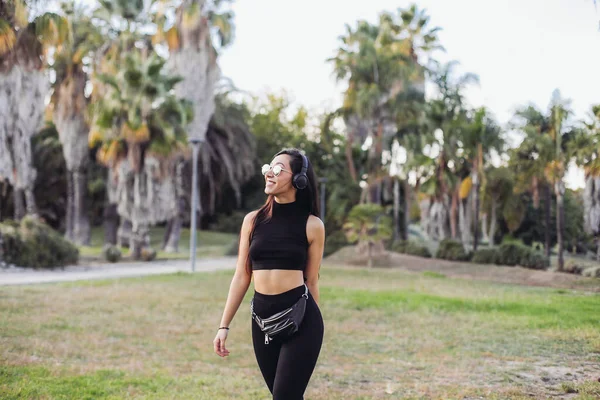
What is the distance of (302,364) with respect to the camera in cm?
348

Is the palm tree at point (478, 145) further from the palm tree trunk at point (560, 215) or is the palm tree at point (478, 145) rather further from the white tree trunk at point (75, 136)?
the white tree trunk at point (75, 136)

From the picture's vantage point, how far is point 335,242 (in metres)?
34.8

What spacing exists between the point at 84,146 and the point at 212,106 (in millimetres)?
7586

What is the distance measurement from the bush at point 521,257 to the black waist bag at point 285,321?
24.6 feet

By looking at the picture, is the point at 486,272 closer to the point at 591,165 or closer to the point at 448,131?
the point at 448,131

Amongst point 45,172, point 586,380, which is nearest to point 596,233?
point 586,380

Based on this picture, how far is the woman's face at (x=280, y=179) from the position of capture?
3.58m

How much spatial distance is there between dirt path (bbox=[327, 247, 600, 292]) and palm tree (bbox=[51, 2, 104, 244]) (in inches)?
596

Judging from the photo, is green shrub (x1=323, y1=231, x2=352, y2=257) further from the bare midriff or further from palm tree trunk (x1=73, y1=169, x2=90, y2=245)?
the bare midriff

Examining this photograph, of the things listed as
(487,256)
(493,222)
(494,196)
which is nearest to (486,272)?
(487,256)

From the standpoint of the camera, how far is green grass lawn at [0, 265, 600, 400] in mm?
5922

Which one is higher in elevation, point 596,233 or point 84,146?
point 84,146

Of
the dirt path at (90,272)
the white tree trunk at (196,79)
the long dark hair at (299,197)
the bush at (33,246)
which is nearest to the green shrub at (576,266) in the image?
the long dark hair at (299,197)

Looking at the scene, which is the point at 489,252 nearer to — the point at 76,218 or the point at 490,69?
the point at 490,69
